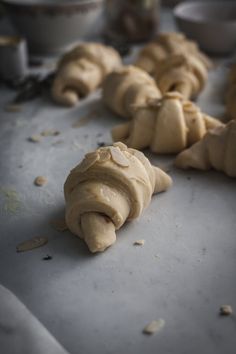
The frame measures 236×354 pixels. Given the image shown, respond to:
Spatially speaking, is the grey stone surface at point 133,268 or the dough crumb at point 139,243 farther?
the dough crumb at point 139,243

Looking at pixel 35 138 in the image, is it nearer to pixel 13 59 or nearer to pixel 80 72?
pixel 80 72

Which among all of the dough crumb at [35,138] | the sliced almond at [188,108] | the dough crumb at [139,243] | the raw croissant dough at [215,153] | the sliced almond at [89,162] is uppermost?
the sliced almond at [89,162]

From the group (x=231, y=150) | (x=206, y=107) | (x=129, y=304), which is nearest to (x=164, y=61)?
(x=206, y=107)

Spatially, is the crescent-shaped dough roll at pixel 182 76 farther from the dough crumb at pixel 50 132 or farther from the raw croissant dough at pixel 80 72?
the dough crumb at pixel 50 132

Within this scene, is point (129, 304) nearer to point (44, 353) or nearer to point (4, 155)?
point (44, 353)

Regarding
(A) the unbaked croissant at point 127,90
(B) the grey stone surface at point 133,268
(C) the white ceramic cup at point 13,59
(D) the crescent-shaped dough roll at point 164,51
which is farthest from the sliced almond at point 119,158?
(C) the white ceramic cup at point 13,59

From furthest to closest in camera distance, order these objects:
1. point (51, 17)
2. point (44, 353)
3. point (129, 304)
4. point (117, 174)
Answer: point (51, 17) → point (117, 174) → point (129, 304) → point (44, 353)

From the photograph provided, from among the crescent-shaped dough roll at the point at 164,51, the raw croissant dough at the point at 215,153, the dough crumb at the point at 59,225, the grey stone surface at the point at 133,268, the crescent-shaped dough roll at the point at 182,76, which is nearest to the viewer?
the grey stone surface at the point at 133,268

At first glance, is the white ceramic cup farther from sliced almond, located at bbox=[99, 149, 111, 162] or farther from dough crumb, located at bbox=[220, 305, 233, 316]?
dough crumb, located at bbox=[220, 305, 233, 316]
